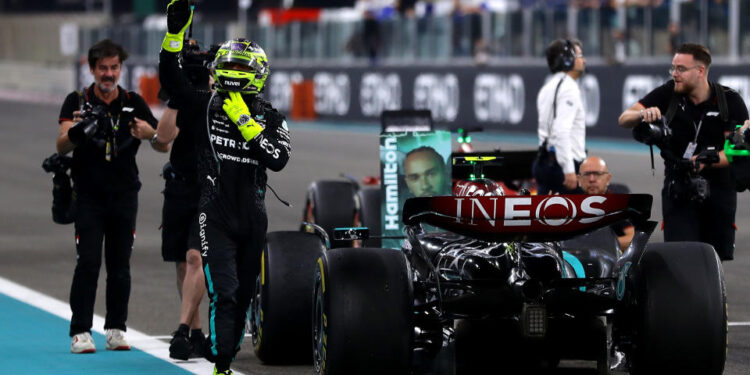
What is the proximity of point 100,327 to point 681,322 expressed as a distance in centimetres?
432

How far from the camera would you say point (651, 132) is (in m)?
9.56

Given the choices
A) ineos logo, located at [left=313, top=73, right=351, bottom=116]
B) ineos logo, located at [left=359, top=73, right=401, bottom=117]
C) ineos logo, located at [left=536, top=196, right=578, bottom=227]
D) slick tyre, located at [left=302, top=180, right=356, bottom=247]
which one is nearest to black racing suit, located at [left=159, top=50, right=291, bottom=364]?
ineos logo, located at [left=536, top=196, right=578, bottom=227]

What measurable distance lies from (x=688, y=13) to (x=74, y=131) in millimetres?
19371

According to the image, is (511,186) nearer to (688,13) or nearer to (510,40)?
(688,13)

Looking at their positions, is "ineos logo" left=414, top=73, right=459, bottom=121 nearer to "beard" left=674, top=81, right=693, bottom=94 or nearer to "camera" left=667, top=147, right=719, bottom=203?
"beard" left=674, top=81, right=693, bottom=94

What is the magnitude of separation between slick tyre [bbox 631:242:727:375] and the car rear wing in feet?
1.14

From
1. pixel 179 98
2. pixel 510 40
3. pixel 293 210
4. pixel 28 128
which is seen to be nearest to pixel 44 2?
pixel 28 128

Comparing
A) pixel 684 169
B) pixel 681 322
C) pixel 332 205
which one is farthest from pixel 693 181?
pixel 332 205

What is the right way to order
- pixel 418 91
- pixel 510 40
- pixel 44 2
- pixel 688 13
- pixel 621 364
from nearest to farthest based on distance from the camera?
pixel 621 364 → pixel 688 13 → pixel 510 40 → pixel 418 91 → pixel 44 2

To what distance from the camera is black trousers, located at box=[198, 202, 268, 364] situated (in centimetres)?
793

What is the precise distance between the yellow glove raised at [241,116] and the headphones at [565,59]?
187 inches

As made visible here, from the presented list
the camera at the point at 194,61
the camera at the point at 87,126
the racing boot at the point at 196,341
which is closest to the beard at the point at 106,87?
the camera at the point at 87,126

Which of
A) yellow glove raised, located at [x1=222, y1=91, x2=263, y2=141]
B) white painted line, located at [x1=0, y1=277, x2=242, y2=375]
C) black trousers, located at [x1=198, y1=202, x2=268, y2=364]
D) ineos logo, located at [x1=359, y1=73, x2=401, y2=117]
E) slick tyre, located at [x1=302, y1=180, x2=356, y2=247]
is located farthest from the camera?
ineos logo, located at [x1=359, y1=73, x2=401, y2=117]

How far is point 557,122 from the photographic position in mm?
12297
